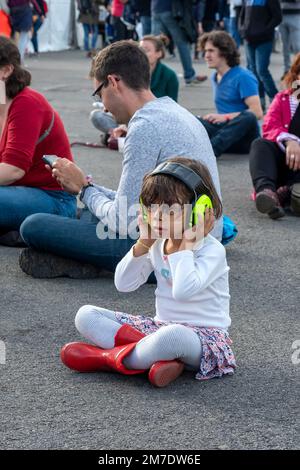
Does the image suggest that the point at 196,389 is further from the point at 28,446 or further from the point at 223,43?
the point at 223,43

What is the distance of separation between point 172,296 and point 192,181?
17.3 inches

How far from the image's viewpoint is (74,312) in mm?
4453

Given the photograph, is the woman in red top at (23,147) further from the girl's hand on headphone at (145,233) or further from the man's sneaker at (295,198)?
the girl's hand on headphone at (145,233)

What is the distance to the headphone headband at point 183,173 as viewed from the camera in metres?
3.50

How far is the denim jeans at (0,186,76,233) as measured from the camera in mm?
5371

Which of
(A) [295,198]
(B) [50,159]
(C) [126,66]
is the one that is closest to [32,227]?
(B) [50,159]

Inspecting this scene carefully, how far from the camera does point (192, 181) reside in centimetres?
351

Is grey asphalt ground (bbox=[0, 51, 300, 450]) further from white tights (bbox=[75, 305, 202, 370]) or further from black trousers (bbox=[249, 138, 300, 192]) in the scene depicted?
black trousers (bbox=[249, 138, 300, 192])

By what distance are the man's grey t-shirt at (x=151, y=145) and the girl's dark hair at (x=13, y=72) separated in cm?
103

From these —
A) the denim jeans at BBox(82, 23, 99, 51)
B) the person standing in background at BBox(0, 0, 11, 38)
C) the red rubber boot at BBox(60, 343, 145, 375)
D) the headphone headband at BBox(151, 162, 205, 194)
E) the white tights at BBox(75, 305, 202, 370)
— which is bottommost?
the denim jeans at BBox(82, 23, 99, 51)

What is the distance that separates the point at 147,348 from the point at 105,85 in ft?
5.15

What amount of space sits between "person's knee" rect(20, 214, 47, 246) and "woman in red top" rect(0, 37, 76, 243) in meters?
0.41

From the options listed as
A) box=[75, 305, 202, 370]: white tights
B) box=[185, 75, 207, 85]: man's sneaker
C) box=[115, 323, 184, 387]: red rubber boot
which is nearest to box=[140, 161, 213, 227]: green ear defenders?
box=[75, 305, 202, 370]: white tights
